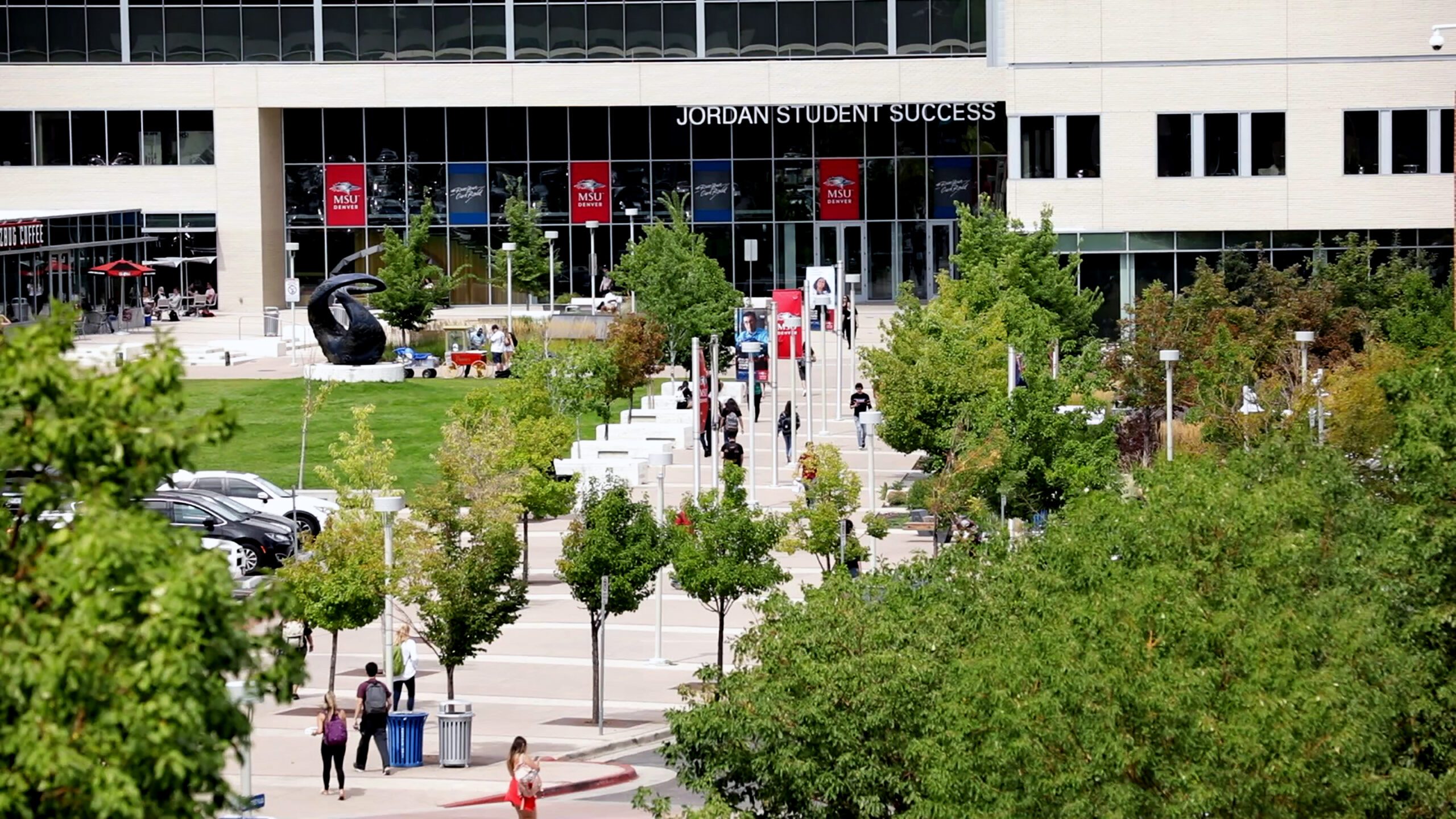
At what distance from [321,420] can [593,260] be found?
1115 inches

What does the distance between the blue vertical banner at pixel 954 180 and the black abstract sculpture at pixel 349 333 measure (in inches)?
1150

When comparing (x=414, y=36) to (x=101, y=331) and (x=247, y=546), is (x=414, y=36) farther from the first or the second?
(x=247, y=546)

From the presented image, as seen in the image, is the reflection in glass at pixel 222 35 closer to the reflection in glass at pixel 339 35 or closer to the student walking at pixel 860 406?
the reflection in glass at pixel 339 35

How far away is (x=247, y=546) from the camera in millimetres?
38438

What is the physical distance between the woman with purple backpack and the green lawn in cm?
2134

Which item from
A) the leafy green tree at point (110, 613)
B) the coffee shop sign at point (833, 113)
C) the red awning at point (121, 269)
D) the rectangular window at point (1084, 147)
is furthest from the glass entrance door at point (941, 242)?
the leafy green tree at point (110, 613)

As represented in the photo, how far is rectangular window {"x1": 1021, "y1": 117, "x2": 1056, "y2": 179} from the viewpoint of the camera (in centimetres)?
6862

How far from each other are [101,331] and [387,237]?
1276 cm

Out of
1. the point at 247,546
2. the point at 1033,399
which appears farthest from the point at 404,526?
the point at 1033,399

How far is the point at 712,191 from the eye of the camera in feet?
274

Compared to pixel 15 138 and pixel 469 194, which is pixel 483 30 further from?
pixel 15 138

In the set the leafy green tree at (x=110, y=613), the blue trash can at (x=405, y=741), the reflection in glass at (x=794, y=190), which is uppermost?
the reflection in glass at (x=794, y=190)

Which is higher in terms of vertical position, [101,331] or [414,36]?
[414,36]

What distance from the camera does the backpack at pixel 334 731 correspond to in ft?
81.0
